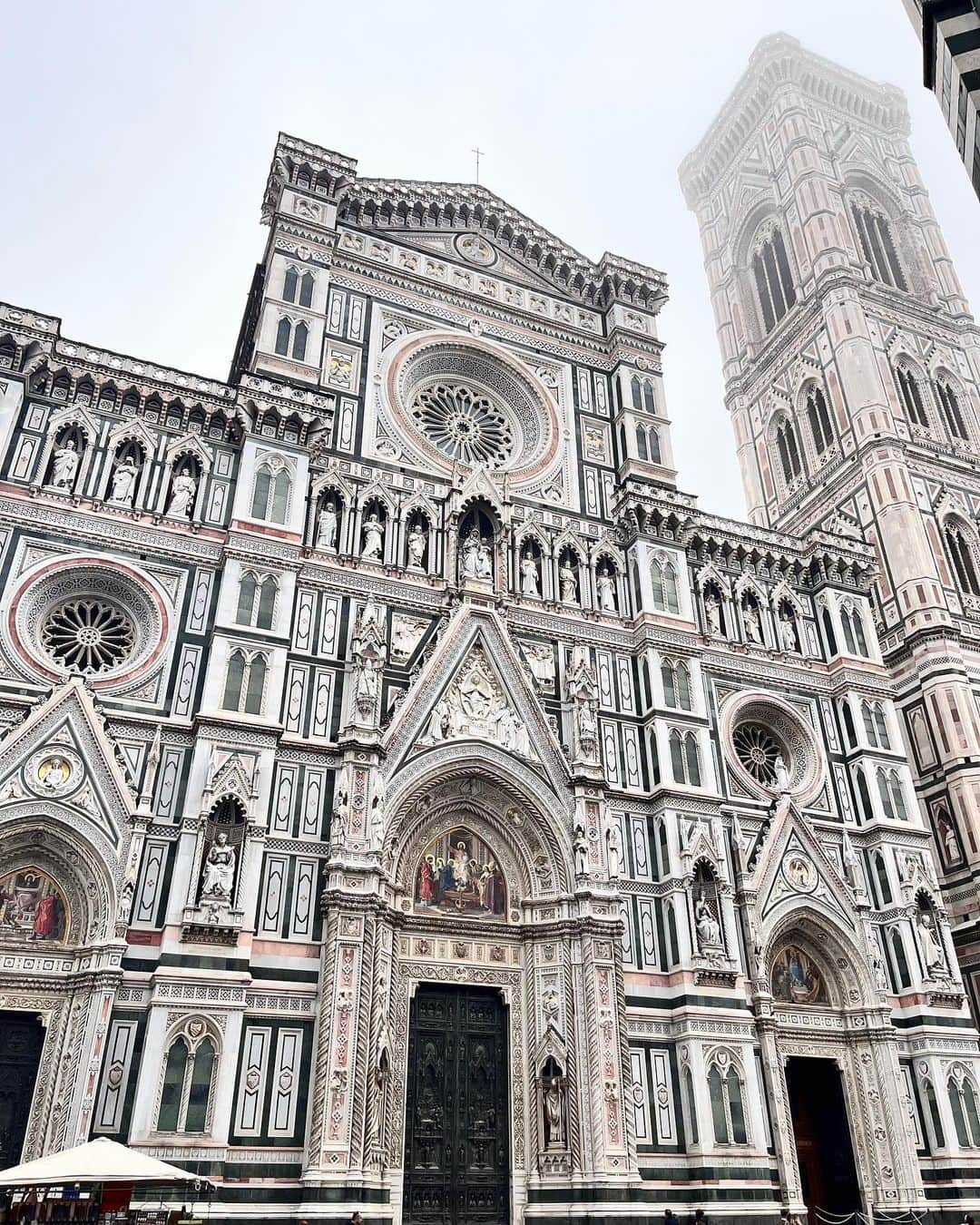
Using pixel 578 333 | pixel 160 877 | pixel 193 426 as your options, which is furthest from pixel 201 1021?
pixel 578 333

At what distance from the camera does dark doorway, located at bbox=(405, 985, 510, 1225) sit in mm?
16203

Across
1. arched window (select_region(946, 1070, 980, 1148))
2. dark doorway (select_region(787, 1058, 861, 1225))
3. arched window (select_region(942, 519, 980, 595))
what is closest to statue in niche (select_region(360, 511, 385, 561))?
dark doorway (select_region(787, 1058, 861, 1225))

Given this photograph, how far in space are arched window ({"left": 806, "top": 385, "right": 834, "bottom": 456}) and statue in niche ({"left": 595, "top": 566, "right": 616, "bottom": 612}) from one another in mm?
15024

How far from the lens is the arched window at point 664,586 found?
23.0 metres

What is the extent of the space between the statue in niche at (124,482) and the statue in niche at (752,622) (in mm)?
14204

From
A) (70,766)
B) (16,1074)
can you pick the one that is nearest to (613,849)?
(70,766)

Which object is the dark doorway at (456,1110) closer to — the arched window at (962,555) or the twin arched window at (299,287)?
the twin arched window at (299,287)

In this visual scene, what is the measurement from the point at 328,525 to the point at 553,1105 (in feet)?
38.0

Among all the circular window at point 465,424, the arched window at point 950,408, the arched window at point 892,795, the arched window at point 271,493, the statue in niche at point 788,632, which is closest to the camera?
the arched window at point 271,493

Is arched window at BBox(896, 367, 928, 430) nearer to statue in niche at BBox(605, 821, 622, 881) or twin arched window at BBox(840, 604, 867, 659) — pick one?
twin arched window at BBox(840, 604, 867, 659)

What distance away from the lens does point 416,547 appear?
2127 cm

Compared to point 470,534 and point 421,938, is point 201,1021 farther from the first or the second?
point 470,534

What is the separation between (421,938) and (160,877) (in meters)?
4.69

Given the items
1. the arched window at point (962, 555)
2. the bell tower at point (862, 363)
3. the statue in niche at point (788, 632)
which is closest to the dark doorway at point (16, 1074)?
the statue in niche at point (788, 632)
